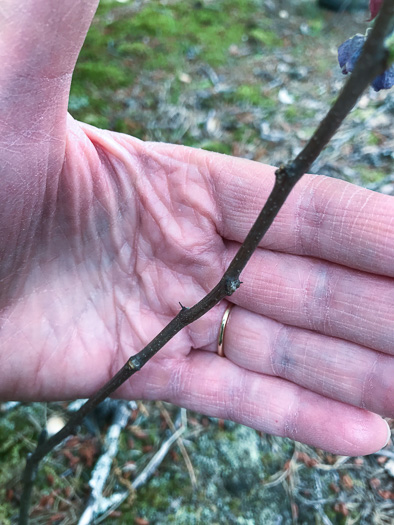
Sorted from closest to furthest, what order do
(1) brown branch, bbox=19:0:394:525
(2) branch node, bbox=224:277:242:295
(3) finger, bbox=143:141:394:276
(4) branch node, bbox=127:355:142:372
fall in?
(1) brown branch, bbox=19:0:394:525 → (2) branch node, bbox=224:277:242:295 → (4) branch node, bbox=127:355:142:372 → (3) finger, bbox=143:141:394:276

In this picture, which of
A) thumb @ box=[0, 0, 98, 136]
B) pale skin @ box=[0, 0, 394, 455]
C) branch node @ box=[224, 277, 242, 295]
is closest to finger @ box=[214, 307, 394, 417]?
pale skin @ box=[0, 0, 394, 455]

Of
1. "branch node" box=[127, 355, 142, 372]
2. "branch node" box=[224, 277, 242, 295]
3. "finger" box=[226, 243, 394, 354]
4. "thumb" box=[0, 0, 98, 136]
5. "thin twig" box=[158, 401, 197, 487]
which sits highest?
"thumb" box=[0, 0, 98, 136]

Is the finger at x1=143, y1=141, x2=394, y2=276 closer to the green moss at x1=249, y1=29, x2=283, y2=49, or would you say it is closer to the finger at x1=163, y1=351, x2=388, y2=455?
the finger at x1=163, y1=351, x2=388, y2=455

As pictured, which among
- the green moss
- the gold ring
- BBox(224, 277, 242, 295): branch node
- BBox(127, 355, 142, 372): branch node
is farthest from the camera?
the green moss

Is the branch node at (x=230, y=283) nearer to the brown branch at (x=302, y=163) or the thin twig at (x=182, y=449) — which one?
the brown branch at (x=302, y=163)

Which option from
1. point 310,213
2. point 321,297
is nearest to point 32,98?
point 310,213

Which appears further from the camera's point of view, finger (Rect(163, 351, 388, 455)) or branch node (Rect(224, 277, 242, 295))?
finger (Rect(163, 351, 388, 455))

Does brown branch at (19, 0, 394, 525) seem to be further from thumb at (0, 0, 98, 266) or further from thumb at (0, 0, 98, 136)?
thumb at (0, 0, 98, 136)

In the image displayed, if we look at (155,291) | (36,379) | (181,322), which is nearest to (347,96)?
(181,322)

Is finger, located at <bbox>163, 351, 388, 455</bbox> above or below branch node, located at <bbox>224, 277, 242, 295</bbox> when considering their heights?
below
